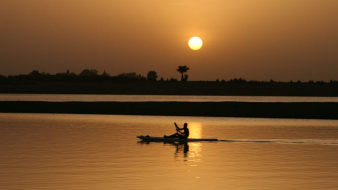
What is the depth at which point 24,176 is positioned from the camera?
23516mm


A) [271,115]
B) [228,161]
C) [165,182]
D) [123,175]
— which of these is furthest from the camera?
[271,115]

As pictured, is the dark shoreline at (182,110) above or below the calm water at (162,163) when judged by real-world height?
above

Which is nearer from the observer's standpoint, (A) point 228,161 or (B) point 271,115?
(A) point 228,161

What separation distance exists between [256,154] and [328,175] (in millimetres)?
8566

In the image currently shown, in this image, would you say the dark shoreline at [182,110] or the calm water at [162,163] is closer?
the calm water at [162,163]

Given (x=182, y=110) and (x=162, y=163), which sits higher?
(x=182, y=110)

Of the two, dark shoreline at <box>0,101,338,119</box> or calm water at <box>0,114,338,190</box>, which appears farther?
dark shoreline at <box>0,101,338,119</box>

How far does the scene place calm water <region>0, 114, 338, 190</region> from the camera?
22156 mm

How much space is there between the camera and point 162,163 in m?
28.6

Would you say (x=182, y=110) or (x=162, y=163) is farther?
(x=182, y=110)

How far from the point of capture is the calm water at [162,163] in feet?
72.7

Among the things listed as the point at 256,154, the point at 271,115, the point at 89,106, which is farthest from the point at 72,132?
the point at 89,106

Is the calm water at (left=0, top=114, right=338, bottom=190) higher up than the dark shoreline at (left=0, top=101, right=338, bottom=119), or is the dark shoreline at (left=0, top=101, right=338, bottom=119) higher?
the dark shoreline at (left=0, top=101, right=338, bottom=119)

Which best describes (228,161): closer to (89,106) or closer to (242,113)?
(242,113)
